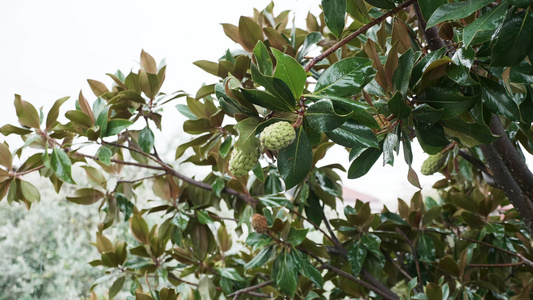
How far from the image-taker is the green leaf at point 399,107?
1.36ft

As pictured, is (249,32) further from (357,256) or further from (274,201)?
(357,256)

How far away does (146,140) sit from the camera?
0.83 metres

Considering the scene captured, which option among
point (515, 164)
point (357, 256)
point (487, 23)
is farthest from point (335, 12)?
point (357, 256)

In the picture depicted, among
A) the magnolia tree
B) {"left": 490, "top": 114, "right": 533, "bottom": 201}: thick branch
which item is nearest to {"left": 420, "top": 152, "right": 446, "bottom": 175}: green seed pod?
the magnolia tree

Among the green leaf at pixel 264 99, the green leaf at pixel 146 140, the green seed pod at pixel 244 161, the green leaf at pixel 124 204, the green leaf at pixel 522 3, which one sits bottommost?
the green leaf at pixel 124 204

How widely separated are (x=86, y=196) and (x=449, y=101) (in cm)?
79

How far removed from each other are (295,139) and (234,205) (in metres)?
0.59

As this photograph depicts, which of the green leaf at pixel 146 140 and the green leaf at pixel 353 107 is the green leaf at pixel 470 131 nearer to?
the green leaf at pixel 353 107

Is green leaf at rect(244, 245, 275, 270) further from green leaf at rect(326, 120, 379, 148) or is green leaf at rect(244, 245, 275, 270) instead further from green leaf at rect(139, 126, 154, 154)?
green leaf at rect(326, 120, 379, 148)

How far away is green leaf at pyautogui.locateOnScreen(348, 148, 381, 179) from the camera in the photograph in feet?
1.65

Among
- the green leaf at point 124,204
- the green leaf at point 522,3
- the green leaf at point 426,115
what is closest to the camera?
the green leaf at point 522,3

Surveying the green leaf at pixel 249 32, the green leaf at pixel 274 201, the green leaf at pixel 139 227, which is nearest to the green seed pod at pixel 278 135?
the green leaf at pixel 249 32

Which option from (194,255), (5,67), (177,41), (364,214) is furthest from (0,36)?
(364,214)

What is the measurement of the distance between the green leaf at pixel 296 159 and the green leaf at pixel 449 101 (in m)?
0.14
